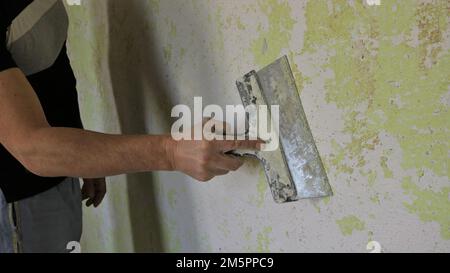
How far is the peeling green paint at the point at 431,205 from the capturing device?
2.13ft

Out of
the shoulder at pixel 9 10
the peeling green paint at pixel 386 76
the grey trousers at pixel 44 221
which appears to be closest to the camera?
the peeling green paint at pixel 386 76

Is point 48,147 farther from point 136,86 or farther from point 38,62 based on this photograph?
point 136,86

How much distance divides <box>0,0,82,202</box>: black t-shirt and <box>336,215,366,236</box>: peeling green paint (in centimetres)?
64

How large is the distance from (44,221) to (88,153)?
1.39 feet

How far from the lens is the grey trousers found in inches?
42.7

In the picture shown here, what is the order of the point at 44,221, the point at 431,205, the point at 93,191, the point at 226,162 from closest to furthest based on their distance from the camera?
the point at 431,205 → the point at 226,162 → the point at 44,221 → the point at 93,191

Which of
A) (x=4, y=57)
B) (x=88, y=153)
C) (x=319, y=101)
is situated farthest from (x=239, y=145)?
(x=4, y=57)

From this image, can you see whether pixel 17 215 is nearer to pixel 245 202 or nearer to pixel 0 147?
pixel 0 147

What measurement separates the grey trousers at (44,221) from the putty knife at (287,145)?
0.54 meters

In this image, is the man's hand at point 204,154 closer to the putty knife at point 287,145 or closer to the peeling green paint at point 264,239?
the putty knife at point 287,145

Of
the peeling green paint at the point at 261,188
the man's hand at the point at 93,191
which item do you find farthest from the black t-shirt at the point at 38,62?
the peeling green paint at the point at 261,188

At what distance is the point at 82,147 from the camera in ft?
2.67

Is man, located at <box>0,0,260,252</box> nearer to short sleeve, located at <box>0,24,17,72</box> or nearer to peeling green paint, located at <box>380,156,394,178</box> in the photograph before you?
short sleeve, located at <box>0,24,17,72</box>
